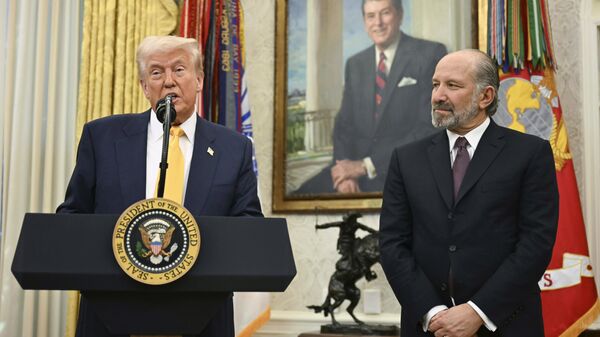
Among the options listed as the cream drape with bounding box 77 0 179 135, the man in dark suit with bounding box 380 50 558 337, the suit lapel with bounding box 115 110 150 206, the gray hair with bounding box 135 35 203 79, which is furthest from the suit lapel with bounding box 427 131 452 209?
the cream drape with bounding box 77 0 179 135

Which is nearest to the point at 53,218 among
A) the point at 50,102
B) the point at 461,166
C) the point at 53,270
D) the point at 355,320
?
the point at 53,270

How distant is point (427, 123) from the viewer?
507 centimetres

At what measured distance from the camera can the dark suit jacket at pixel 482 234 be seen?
268 cm

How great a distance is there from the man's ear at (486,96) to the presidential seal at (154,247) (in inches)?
57.4

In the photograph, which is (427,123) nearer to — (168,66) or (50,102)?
(50,102)

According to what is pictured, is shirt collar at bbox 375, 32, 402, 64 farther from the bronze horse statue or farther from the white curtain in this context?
the white curtain

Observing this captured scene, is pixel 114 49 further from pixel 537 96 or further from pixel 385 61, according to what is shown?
pixel 537 96

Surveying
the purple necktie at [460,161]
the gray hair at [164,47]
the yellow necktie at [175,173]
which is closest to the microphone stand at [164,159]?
the yellow necktie at [175,173]

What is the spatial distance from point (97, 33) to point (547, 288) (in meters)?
3.24

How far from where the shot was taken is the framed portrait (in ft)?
16.8

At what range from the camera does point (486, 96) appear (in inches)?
117

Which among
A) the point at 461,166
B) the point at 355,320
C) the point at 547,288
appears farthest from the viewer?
the point at 355,320

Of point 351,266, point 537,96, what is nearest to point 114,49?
point 351,266

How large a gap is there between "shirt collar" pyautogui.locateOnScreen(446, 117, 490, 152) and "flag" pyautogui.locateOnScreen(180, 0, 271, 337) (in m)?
2.32
